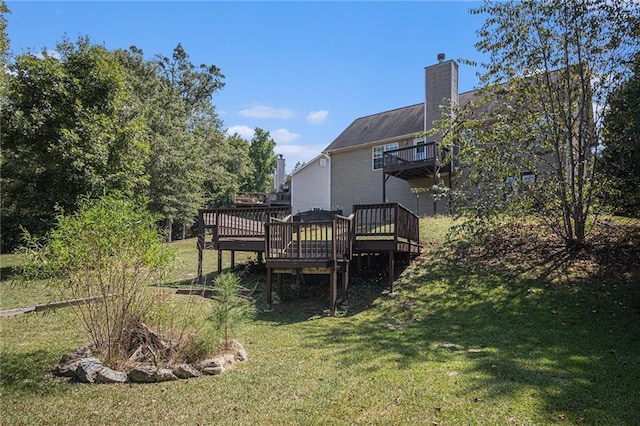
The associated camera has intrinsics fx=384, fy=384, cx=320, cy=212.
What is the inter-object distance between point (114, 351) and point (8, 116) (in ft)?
33.7

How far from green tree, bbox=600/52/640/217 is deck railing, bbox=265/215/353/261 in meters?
5.36

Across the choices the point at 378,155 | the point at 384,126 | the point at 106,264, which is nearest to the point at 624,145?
the point at 106,264

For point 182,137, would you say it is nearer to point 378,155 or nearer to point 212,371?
point 378,155

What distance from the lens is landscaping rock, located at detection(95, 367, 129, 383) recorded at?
4168 millimetres

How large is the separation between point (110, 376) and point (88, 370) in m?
0.25

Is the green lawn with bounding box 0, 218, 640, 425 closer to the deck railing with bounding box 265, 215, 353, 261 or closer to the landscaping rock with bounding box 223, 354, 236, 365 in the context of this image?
the landscaping rock with bounding box 223, 354, 236, 365

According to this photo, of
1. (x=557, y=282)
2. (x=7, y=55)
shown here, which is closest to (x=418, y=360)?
(x=557, y=282)

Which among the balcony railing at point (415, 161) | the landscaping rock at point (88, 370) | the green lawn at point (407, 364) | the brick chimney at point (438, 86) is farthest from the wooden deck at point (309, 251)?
the brick chimney at point (438, 86)

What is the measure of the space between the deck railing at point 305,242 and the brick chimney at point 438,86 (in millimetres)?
10659

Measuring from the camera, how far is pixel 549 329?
6.02 metres

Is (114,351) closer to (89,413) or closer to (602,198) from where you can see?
(89,413)

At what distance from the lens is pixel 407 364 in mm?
4641

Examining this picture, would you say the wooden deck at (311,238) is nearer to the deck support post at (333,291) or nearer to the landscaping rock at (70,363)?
the deck support post at (333,291)

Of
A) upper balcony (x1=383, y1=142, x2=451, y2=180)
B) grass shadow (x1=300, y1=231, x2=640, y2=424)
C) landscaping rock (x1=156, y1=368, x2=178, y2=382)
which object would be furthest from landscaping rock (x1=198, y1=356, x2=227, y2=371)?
upper balcony (x1=383, y1=142, x2=451, y2=180)
